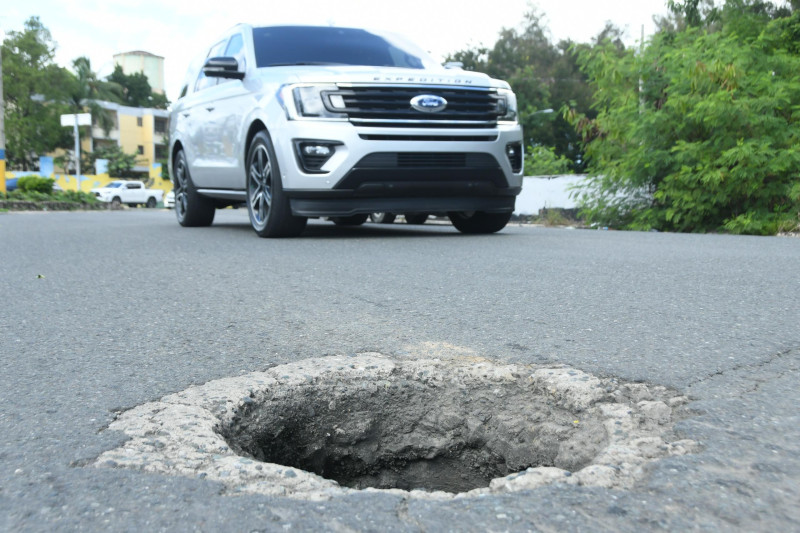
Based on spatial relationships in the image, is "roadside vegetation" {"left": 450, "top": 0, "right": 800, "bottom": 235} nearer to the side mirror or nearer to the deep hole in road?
the side mirror

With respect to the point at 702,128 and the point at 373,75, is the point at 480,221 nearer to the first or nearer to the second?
the point at 373,75

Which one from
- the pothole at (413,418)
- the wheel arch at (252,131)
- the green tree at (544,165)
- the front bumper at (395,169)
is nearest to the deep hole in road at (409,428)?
the pothole at (413,418)

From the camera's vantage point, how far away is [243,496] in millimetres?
1501

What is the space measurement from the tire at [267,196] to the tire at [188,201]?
71.6 inches

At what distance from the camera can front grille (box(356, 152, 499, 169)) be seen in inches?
249

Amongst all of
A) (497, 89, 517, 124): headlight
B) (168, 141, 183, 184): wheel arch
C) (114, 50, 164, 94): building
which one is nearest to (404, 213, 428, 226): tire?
(168, 141, 183, 184): wheel arch

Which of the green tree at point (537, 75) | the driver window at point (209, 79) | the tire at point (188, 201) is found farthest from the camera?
the green tree at point (537, 75)

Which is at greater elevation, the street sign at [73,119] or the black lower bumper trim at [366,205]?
the street sign at [73,119]

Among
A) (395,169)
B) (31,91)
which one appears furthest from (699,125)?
(31,91)

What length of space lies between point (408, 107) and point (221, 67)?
176 centimetres

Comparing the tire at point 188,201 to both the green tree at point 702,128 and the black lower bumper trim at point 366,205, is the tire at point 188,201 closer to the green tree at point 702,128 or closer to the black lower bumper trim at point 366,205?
the black lower bumper trim at point 366,205

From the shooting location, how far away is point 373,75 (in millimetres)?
6445

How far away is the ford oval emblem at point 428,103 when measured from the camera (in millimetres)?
6469

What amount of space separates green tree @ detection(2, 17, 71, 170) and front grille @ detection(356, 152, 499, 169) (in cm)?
4989
